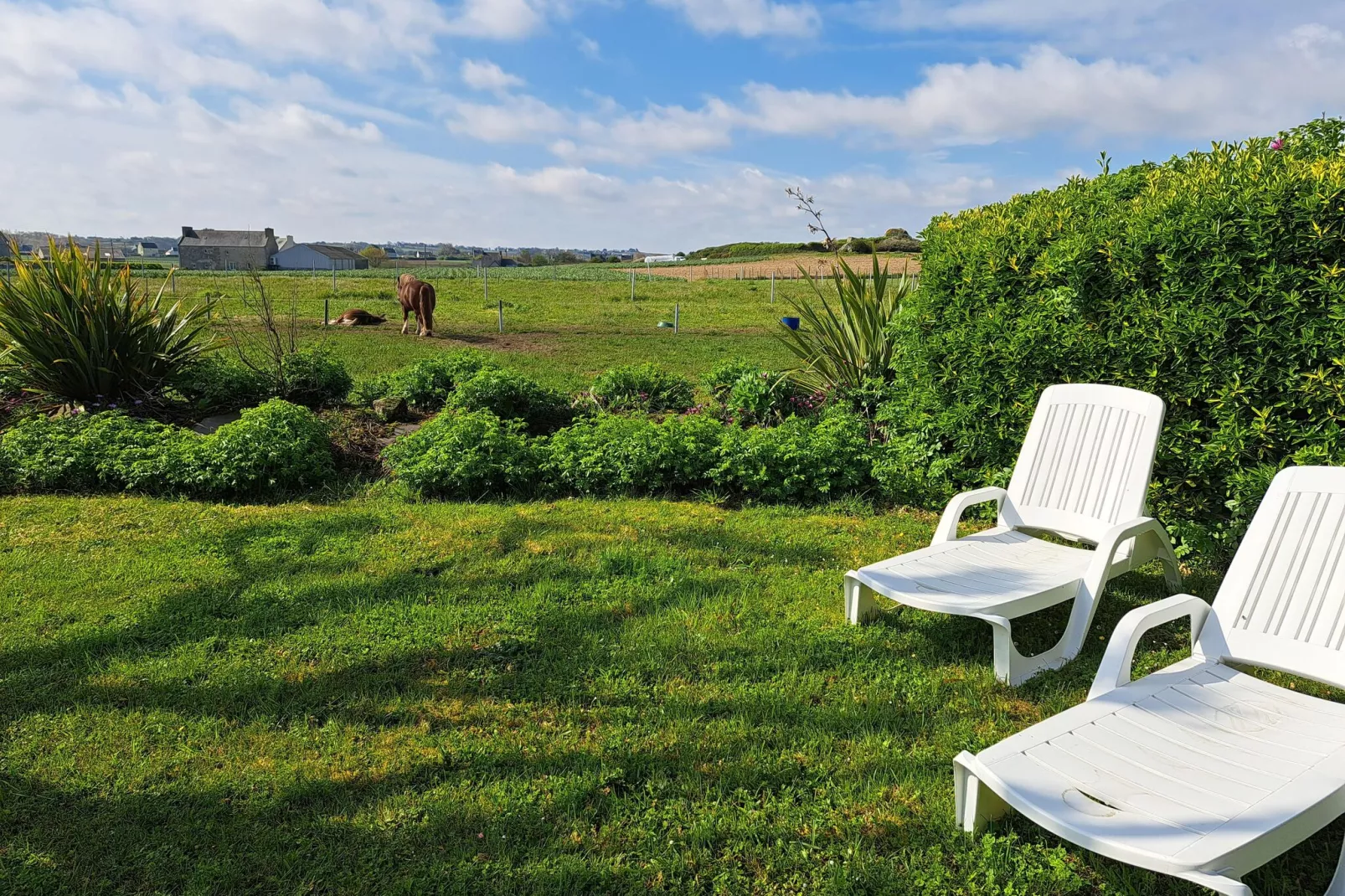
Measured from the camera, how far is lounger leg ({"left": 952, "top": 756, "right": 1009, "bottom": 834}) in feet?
8.43

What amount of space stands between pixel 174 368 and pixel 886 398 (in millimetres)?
6686

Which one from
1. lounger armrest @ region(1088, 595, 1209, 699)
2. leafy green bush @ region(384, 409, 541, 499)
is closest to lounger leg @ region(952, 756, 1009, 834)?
lounger armrest @ region(1088, 595, 1209, 699)

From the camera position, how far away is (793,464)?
6.07 meters

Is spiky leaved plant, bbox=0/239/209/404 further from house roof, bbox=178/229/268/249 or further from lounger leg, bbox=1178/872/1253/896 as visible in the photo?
house roof, bbox=178/229/268/249

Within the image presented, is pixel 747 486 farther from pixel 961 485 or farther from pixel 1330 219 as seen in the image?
pixel 1330 219

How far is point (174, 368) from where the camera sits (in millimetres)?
7922

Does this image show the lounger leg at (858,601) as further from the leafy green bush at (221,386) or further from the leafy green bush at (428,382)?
the leafy green bush at (221,386)

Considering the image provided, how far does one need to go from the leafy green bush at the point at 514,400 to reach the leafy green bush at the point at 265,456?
4.11ft

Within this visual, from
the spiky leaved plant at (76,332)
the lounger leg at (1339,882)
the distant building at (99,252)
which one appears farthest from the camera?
the distant building at (99,252)

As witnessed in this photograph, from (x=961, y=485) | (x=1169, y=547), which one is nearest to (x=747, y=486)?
(x=961, y=485)

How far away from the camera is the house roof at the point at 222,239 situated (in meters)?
84.0

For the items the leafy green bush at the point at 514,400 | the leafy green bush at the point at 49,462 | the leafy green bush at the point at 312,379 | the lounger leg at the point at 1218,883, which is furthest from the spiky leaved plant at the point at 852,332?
the leafy green bush at the point at 49,462

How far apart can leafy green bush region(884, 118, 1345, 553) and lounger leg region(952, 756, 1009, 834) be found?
8.53 ft

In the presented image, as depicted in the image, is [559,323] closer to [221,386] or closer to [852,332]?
[221,386]
